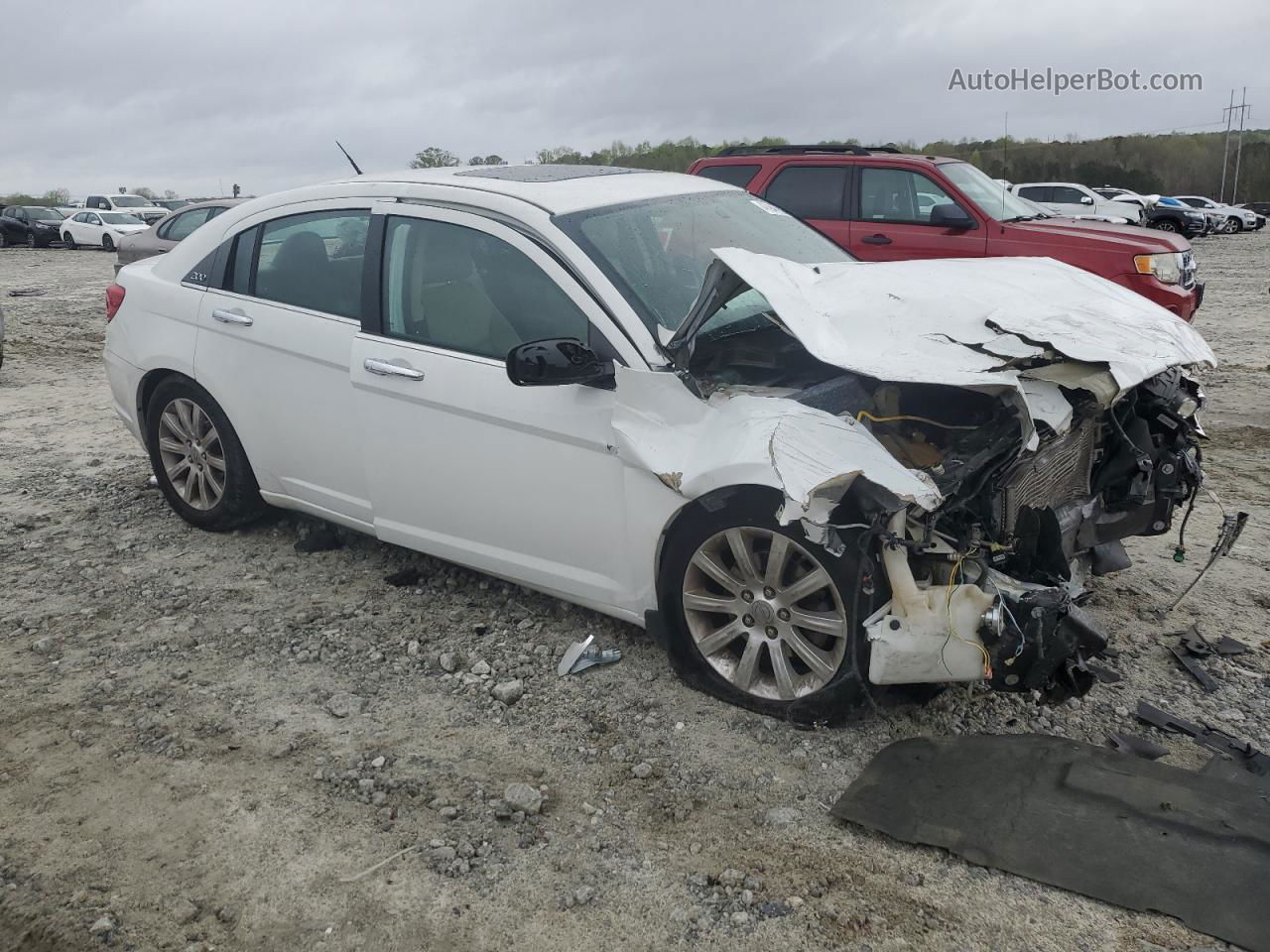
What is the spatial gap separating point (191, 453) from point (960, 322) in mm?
3785

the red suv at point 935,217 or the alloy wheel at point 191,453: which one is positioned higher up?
the red suv at point 935,217

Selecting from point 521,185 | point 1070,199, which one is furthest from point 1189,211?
point 521,185

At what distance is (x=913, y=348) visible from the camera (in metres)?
3.41

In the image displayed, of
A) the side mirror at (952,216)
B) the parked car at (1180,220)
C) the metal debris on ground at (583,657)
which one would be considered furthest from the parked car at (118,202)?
the metal debris on ground at (583,657)

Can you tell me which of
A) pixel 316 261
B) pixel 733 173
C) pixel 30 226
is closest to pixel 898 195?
pixel 733 173

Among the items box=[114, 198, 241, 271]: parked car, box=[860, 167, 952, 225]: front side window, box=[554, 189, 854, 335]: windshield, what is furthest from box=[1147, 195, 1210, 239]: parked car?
box=[554, 189, 854, 335]: windshield

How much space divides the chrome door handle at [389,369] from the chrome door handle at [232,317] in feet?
2.93

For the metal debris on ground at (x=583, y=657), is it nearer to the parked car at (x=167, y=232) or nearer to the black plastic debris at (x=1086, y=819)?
the black plastic debris at (x=1086, y=819)

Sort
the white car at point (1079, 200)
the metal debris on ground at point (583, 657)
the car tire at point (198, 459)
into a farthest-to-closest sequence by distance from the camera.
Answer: the white car at point (1079, 200) → the car tire at point (198, 459) → the metal debris on ground at point (583, 657)

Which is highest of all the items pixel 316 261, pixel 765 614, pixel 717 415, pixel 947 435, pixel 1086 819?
pixel 316 261

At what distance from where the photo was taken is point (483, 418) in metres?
3.99

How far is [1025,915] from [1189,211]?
35247mm

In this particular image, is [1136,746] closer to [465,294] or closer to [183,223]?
[465,294]

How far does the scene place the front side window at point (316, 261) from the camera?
14.8ft
